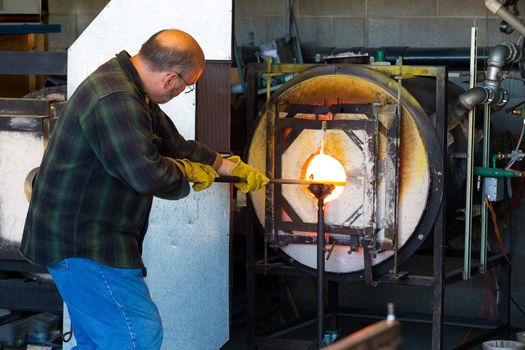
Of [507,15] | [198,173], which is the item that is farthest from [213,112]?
[507,15]

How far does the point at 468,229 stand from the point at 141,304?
62.6 inches

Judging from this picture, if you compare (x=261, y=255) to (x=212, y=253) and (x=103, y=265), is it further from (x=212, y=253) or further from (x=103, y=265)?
(x=103, y=265)

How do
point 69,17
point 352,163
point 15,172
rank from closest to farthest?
point 352,163 < point 15,172 < point 69,17

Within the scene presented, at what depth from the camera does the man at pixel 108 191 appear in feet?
9.82

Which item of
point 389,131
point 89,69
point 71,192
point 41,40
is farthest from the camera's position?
point 41,40

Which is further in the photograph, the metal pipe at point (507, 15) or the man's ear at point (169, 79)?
the metal pipe at point (507, 15)

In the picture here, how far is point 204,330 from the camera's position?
13.6ft

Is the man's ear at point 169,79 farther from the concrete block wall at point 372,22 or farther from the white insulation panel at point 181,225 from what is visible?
the concrete block wall at point 372,22

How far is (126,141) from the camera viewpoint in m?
2.95

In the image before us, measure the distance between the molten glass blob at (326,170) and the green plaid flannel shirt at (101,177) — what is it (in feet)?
3.22

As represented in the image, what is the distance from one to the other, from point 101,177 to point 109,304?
41 cm

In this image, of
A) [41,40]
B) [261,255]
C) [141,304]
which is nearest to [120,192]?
[141,304]

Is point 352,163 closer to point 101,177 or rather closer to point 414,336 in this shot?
point 101,177

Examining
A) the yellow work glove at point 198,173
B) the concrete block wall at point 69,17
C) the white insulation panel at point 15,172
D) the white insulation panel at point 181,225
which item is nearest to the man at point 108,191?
the yellow work glove at point 198,173
